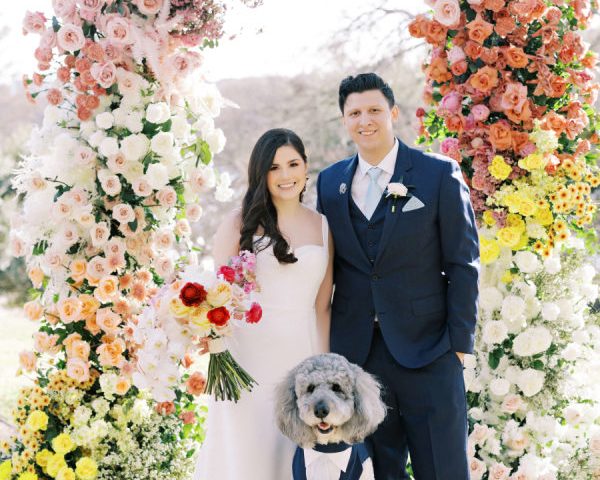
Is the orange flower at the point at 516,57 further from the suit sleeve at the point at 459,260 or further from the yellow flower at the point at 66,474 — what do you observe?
the yellow flower at the point at 66,474

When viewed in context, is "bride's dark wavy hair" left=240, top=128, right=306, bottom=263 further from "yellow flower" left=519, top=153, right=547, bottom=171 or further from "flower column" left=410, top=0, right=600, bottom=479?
"yellow flower" left=519, top=153, right=547, bottom=171

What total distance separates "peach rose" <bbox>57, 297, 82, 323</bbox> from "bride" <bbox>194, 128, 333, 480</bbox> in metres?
0.75

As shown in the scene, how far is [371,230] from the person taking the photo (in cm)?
304

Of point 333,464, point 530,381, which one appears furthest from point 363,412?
point 530,381

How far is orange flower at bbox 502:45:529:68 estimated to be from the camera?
352 centimetres

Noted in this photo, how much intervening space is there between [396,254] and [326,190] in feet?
1.73

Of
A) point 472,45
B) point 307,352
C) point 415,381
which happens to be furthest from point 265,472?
point 472,45

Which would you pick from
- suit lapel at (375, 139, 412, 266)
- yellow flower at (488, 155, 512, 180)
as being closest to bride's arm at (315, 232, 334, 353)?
suit lapel at (375, 139, 412, 266)

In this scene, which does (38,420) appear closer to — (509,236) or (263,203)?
(263,203)

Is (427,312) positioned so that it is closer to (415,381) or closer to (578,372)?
(415,381)

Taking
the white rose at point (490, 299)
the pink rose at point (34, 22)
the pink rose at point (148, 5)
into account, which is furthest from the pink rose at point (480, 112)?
the pink rose at point (34, 22)

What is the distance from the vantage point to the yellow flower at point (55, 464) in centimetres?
348

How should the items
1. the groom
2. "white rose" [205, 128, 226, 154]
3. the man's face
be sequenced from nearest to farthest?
the groom
the man's face
"white rose" [205, 128, 226, 154]

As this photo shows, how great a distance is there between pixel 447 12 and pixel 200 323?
210 cm
